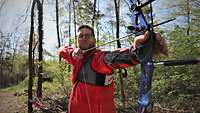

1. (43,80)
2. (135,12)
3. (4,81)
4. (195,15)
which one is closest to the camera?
(135,12)

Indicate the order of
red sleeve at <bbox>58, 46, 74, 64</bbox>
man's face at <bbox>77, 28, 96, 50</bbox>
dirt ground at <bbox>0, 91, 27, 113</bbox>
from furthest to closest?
dirt ground at <bbox>0, 91, 27, 113</bbox>
red sleeve at <bbox>58, 46, 74, 64</bbox>
man's face at <bbox>77, 28, 96, 50</bbox>

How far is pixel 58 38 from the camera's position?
45.8 ft

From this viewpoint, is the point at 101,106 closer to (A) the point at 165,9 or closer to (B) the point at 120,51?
(B) the point at 120,51

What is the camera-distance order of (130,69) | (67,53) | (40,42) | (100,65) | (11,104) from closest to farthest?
(100,65), (67,53), (130,69), (40,42), (11,104)

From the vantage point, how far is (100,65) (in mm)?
A: 1617

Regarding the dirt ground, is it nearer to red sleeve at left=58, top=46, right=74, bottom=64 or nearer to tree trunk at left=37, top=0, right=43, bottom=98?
tree trunk at left=37, top=0, right=43, bottom=98

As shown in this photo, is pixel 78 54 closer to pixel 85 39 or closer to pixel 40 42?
pixel 85 39

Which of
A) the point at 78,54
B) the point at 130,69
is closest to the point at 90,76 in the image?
the point at 78,54

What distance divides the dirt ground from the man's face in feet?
25.3

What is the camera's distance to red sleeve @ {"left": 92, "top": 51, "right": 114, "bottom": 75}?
1595mm

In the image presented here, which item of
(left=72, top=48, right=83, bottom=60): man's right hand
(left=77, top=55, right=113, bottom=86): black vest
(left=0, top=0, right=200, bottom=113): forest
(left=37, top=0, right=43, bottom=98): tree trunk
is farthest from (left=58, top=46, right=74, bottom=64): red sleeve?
(left=37, top=0, right=43, bottom=98): tree trunk

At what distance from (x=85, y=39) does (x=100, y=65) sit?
20 cm

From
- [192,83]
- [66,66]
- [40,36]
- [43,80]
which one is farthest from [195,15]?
[43,80]

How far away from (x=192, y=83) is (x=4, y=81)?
6416 millimetres
